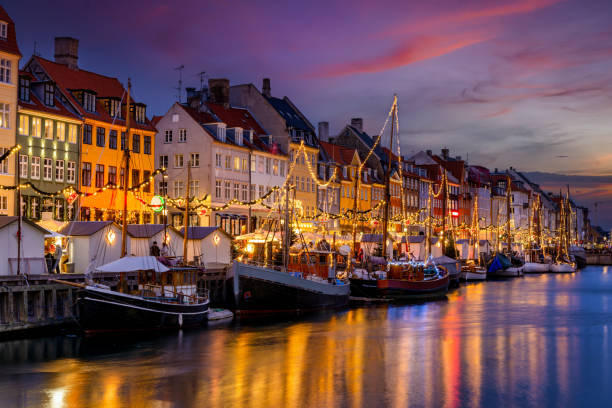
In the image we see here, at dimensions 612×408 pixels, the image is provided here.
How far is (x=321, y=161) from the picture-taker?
9012cm

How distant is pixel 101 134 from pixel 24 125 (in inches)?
297

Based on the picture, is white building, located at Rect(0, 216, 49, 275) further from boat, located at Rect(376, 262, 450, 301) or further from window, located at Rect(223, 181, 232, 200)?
window, located at Rect(223, 181, 232, 200)

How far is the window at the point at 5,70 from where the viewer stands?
51500 mm

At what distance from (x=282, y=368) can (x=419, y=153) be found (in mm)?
106578

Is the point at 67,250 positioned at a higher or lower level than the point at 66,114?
lower

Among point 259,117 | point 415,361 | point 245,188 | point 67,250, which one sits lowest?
point 415,361

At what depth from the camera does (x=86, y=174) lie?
59.3m

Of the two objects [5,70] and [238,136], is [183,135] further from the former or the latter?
[5,70]

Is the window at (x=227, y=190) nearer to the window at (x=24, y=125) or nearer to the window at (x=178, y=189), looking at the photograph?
the window at (x=178, y=189)

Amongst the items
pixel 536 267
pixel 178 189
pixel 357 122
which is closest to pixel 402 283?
pixel 178 189

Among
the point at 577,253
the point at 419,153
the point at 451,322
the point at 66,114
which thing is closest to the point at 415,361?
the point at 451,322

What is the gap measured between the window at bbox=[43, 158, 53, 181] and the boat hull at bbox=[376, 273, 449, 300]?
24.5 m

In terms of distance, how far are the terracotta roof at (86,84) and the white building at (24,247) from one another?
18.3 metres

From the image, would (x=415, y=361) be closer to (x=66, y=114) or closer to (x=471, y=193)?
(x=66, y=114)
